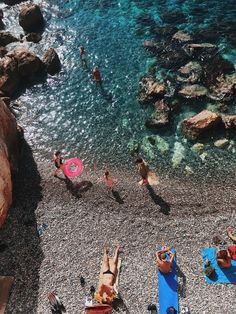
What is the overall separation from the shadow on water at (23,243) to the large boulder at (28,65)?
9739 millimetres

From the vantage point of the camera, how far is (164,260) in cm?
2148

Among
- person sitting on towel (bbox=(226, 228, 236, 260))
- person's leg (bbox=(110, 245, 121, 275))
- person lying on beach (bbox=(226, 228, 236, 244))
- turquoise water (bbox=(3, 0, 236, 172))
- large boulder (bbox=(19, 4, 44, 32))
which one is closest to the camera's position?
person sitting on towel (bbox=(226, 228, 236, 260))

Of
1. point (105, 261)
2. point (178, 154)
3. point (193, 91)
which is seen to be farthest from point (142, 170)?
point (193, 91)

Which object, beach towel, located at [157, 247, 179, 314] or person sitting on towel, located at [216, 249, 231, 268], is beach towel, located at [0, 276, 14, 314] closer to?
beach towel, located at [157, 247, 179, 314]

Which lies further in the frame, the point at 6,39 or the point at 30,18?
the point at 30,18

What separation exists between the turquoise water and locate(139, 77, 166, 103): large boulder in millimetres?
629

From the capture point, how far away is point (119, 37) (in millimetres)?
37906

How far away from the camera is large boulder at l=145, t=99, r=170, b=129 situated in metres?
30.0

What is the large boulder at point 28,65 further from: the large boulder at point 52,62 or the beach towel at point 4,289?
the beach towel at point 4,289

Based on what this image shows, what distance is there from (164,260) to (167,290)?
1.49 metres

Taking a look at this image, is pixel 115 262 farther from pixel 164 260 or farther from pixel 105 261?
pixel 164 260

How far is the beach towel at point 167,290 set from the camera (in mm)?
20484

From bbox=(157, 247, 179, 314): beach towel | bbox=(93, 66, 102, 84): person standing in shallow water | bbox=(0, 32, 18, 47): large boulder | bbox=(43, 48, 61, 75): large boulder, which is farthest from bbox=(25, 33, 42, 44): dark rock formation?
bbox=(157, 247, 179, 314): beach towel

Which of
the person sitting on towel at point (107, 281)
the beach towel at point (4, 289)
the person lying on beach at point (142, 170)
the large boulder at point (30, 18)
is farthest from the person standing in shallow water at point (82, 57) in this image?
the beach towel at point (4, 289)
